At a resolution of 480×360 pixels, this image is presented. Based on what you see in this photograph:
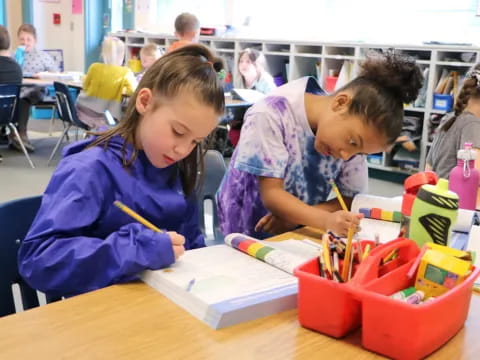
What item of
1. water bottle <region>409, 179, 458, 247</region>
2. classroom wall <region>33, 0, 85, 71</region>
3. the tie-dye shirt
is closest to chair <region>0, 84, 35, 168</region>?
classroom wall <region>33, 0, 85, 71</region>

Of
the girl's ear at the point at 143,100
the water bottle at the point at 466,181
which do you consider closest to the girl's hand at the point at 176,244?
the girl's ear at the point at 143,100

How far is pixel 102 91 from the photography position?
4703 mm

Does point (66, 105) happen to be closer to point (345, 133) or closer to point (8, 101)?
point (8, 101)

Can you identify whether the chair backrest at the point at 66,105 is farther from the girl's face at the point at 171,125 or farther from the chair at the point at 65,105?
the girl's face at the point at 171,125

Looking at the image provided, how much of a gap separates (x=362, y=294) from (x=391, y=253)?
17 cm

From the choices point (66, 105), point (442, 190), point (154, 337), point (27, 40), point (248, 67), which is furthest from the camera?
point (27, 40)

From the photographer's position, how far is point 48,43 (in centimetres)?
802

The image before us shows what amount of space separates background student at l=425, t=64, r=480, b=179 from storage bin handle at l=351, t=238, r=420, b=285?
56.3 inches

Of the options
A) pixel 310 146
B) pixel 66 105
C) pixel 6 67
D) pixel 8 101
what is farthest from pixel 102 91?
pixel 310 146

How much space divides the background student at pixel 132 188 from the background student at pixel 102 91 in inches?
135

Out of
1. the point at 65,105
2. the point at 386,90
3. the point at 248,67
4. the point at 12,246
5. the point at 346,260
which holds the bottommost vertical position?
the point at 65,105

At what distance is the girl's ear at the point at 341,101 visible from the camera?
1417mm

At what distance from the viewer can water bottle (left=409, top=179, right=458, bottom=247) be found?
106 cm

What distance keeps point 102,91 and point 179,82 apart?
3658mm
